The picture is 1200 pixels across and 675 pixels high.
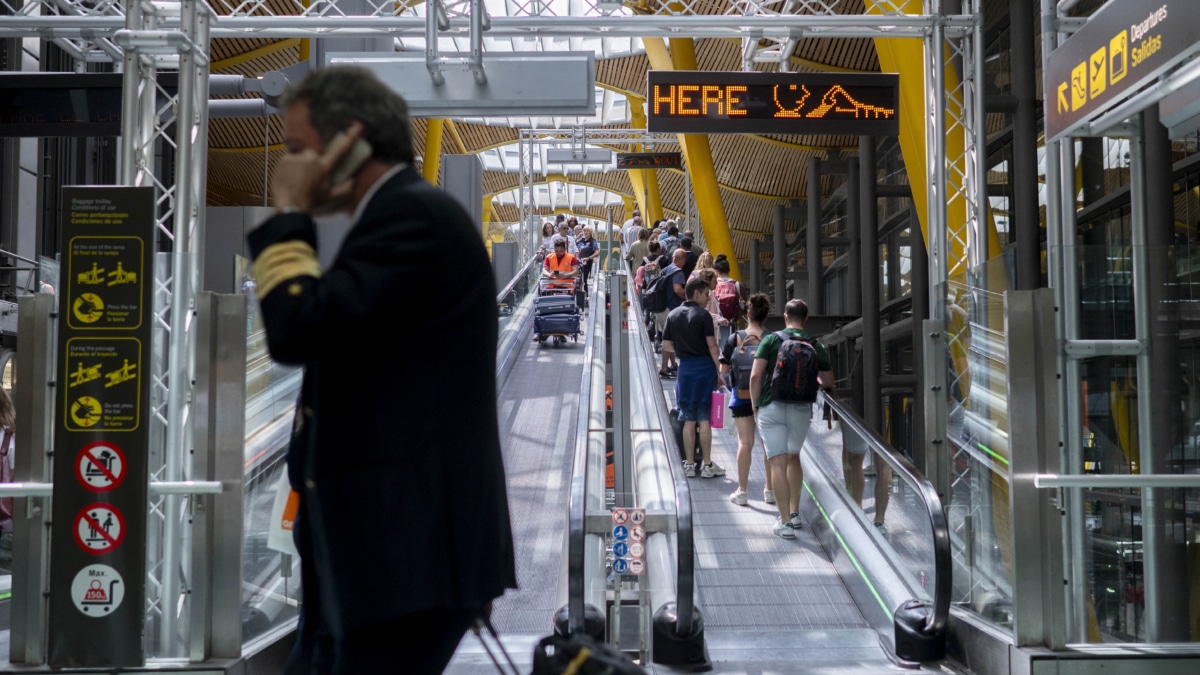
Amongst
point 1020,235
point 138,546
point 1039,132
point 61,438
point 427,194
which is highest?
point 1039,132

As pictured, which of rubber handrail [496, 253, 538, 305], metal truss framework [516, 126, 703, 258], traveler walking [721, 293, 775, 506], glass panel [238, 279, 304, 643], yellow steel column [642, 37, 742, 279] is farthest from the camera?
metal truss framework [516, 126, 703, 258]

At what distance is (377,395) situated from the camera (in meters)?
1.92

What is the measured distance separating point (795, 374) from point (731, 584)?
154cm

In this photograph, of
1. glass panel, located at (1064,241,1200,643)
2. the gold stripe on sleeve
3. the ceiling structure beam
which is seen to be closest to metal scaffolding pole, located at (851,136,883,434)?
the ceiling structure beam

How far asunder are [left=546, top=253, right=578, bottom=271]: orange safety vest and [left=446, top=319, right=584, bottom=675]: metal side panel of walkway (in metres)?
2.62

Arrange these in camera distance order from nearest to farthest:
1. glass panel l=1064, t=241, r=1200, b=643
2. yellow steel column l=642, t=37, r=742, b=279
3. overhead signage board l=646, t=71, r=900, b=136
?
glass panel l=1064, t=241, r=1200, b=643 → overhead signage board l=646, t=71, r=900, b=136 → yellow steel column l=642, t=37, r=742, b=279

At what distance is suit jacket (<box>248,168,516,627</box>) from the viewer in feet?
6.11

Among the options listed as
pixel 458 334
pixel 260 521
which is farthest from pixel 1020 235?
pixel 458 334

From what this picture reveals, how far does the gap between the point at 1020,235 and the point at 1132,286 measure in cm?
720

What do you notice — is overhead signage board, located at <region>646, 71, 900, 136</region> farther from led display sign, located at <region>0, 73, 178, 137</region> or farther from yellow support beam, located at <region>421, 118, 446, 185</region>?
yellow support beam, located at <region>421, 118, 446, 185</region>

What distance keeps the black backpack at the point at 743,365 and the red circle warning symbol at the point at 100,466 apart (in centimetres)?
527

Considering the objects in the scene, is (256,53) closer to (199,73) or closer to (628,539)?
(199,73)

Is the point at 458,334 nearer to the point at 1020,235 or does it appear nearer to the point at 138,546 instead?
the point at 138,546

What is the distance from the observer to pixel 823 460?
9570 millimetres
